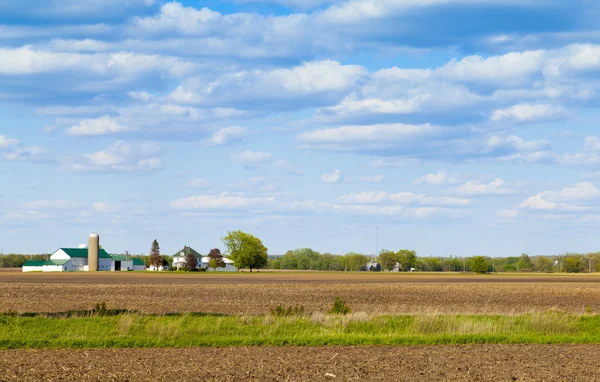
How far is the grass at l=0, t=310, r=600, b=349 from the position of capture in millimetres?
29375

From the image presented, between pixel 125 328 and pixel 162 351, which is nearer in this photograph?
pixel 162 351

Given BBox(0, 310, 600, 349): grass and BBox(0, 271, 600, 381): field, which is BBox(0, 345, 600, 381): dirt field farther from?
BBox(0, 310, 600, 349): grass

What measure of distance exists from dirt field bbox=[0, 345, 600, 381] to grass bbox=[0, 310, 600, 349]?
1695mm

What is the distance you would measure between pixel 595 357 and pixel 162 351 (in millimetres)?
14738

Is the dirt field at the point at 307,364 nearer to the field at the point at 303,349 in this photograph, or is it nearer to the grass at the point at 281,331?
the field at the point at 303,349

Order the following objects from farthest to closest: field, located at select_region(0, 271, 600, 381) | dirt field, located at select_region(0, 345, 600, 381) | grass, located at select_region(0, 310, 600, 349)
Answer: grass, located at select_region(0, 310, 600, 349) < field, located at select_region(0, 271, 600, 381) < dirt field, located at select_region(0, 345, 600, 381)

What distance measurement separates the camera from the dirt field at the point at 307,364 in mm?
21531

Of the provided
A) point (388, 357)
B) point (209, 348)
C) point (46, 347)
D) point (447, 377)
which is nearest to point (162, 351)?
point (209, 348)

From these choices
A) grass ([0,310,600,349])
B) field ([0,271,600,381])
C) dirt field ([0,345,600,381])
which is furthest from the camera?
grass ([0,310,600,349])

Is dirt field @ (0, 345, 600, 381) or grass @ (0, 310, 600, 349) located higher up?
grass @ (0, 310, 600, 349)

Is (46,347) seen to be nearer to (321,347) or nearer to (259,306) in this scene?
(321,347)

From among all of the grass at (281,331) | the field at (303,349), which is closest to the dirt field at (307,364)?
the field at (303,349)

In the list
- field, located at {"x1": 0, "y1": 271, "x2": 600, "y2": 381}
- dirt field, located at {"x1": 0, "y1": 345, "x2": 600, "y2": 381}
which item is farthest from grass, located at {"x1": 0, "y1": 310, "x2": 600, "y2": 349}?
dirt field, located at {"x1": 0, "y1": 345, "x2": 600, "y2": 381}

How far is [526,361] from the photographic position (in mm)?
25344
